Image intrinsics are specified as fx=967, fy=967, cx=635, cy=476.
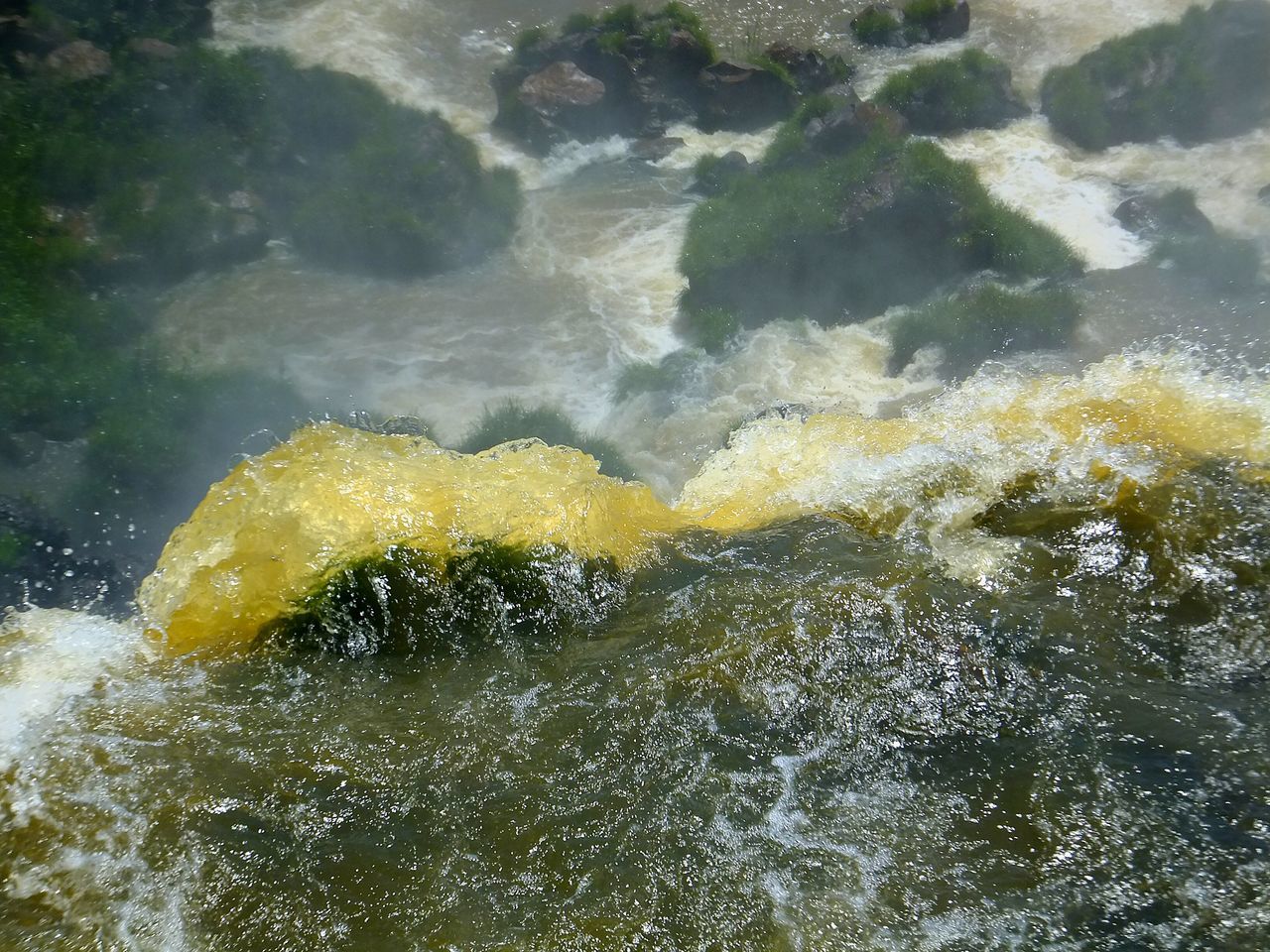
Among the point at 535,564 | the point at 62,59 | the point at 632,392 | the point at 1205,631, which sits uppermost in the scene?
the point at 1205,631

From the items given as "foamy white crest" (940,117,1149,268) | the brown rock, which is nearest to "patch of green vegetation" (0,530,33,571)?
the brown rock

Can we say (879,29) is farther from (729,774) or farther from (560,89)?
(729,774)

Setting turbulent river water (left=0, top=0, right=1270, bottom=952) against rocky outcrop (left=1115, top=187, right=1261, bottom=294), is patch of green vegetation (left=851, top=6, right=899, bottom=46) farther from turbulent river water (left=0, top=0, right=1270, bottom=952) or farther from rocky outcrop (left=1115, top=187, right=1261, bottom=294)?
turbulent river water (left=0, top=0, right=1270, bottom=952)

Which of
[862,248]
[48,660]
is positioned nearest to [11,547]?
[48,660]

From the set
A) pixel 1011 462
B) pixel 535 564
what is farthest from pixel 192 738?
pixel 1011 462

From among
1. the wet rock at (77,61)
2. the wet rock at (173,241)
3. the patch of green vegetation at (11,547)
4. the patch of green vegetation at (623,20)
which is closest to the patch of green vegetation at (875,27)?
the patch of green vegetation at (623,20)

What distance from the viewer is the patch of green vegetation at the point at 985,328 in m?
10.4

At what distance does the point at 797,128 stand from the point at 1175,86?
17.4 feet

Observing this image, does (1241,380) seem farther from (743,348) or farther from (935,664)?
(743,348)

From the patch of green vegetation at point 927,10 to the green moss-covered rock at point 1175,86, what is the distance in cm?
222

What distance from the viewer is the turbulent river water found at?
2.88 meters

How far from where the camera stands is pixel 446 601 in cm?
387

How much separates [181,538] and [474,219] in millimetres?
9000

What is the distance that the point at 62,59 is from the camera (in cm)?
1243
